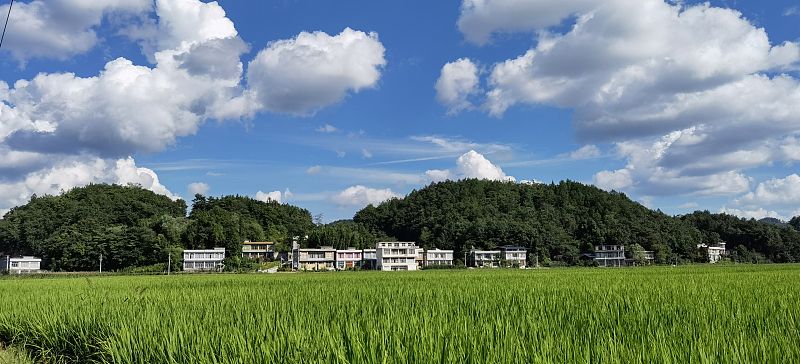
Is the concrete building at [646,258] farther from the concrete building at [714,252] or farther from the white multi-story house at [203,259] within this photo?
the white multi-story house at [203,259]

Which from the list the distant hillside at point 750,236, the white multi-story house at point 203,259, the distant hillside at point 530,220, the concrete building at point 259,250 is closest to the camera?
the white multi-story house at point 203,259

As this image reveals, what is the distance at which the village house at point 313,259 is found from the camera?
86.2 metres

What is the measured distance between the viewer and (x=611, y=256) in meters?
102

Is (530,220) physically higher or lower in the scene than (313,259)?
higher

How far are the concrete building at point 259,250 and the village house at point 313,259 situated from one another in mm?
10479

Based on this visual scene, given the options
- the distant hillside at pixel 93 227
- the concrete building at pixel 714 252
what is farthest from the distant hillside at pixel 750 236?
the distant hillside at pixel 93 227

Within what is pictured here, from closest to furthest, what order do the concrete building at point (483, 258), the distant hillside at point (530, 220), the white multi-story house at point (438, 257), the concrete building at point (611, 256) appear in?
the concrete building at point (483, 258)
the white multi-story house at point (438, 257)
the concrete building at point (611, 256)
the distant hillside at point (530, 220)

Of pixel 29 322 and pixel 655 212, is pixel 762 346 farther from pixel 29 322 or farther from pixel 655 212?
pixel 655 212

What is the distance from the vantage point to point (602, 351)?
10.6ft

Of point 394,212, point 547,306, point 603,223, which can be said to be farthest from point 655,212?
point 547,306

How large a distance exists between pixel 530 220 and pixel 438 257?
25.6m

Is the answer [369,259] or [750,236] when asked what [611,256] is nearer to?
Answer: [750,236]

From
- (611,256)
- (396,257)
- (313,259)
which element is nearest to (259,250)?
(313,259)

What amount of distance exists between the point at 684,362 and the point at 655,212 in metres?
133
